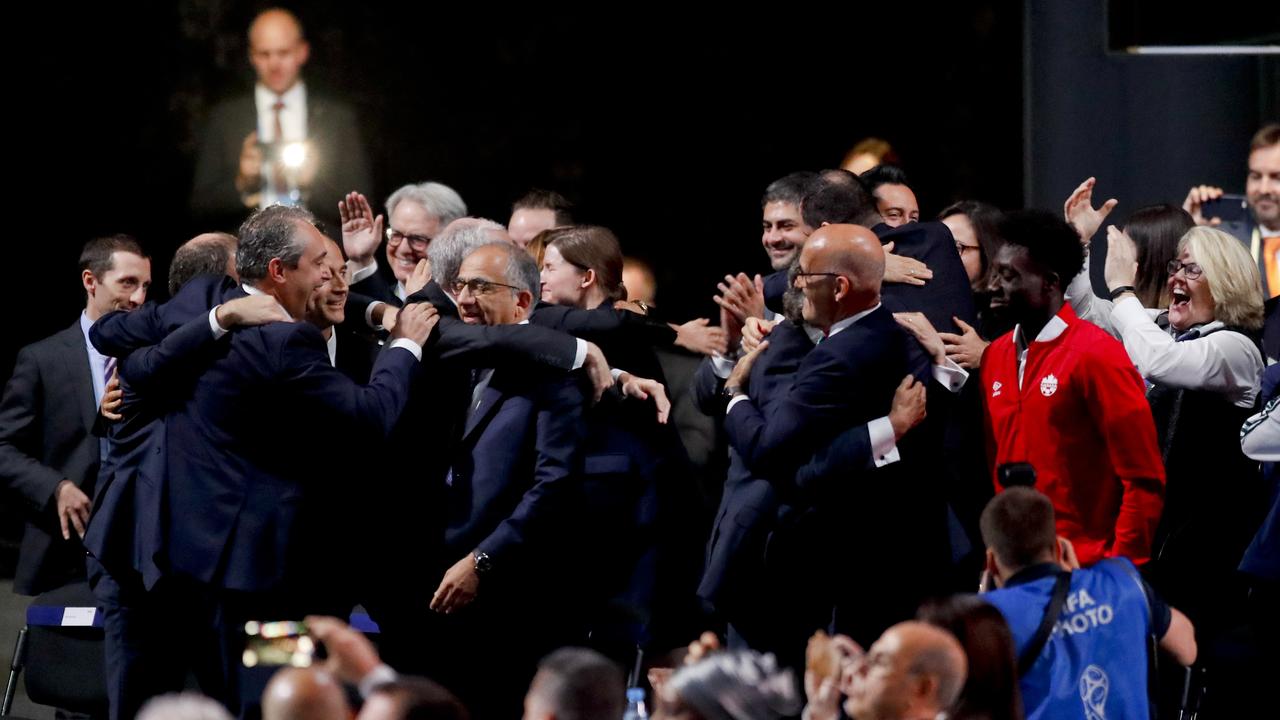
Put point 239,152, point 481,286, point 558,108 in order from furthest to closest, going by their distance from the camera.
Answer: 1. point 558,108
2. point 239,152
3. point 481,286

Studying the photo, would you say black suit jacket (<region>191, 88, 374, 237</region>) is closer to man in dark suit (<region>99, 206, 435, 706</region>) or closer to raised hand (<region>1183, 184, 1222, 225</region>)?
man in dark suit (<region>99, 206, 435, 706</region>)

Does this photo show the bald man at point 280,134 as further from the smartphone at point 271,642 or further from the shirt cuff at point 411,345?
the smartphone at point 271,642

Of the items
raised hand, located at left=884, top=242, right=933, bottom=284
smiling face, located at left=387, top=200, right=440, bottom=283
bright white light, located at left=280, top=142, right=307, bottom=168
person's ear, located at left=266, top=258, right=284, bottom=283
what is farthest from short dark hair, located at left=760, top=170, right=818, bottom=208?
bright white light, located at left=280, top=142, right=307, bottom=168

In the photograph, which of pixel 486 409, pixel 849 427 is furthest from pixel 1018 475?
pixel 486 409

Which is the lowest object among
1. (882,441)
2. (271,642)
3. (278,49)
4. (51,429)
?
(271,642)

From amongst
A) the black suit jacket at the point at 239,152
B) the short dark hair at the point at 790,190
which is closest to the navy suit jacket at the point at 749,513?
the short dark hair at the point at 790,190

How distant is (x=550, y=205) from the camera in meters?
6.71

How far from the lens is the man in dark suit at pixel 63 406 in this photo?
6234 millimetres

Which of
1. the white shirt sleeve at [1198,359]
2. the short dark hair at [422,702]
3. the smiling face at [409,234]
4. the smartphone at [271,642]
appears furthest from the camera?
the smiling face at [409,234]

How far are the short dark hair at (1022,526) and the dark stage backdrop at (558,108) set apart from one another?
15.4 ft

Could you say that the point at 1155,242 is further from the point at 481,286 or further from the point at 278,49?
the point at 278,49

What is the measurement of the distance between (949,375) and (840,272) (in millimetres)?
440

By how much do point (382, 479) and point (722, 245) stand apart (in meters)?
3.77

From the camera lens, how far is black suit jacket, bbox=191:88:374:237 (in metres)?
8.44
